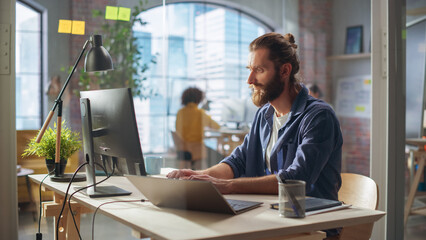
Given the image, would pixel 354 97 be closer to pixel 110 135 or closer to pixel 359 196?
pixel 359 196

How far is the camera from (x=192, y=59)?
5.95 metres

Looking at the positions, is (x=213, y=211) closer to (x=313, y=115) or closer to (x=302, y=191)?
(x=302, y=191)

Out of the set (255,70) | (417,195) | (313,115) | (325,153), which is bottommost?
(417,195)

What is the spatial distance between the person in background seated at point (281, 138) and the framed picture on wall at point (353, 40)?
3.93 meters

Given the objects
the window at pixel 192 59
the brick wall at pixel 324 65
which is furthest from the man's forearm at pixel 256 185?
the brick wall at pixel 324 65

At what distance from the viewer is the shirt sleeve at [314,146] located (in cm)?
168

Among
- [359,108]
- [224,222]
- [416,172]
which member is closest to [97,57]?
[224,222]

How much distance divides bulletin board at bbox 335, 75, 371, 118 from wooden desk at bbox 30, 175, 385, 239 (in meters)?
4.57

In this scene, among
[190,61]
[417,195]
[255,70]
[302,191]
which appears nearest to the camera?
[302,191]

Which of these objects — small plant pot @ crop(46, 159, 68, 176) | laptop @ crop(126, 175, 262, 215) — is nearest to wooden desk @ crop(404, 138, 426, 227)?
laptop @ crop(126, 175, 262, 215)

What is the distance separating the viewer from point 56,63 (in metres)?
2.91

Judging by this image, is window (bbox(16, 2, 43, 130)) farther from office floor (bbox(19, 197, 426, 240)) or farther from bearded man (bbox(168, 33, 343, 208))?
bearded man (bbox(168, 33, 343, 208))

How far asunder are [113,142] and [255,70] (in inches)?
27.4

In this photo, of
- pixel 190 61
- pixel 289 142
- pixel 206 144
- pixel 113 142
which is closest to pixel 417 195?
pixel 289 142
